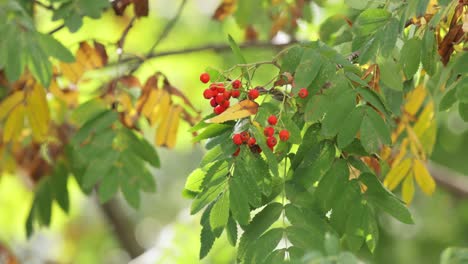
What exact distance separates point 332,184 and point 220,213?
337mm

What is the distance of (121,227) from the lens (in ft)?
19.9

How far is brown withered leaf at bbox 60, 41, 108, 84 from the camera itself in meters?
3.48

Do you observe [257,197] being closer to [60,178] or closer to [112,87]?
[112,87]

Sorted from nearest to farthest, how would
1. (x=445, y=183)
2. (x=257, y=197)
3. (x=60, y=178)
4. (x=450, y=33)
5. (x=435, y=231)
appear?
(x=257, y=197) < (x=450, y=33) < (x=60, y=178) < (x=445, y=183) < (x=435, y=231)

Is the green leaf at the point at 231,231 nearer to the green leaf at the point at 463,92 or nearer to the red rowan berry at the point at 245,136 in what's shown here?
the red rowan berry at the point at 245,136

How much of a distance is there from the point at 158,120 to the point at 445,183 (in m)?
2.47

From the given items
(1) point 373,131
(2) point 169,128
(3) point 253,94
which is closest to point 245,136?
(3) point 253,94

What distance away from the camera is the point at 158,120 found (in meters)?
3.56

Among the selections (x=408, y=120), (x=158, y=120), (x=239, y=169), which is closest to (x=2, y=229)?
(x=158, y=120)

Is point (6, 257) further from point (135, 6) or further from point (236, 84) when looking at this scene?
point (236, 84)

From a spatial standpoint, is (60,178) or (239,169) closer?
(239,169)

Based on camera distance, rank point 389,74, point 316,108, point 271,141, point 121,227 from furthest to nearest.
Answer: point 121,227 < point 389,74 < point 316,108 < point 271,141

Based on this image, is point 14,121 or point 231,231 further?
point 14,121

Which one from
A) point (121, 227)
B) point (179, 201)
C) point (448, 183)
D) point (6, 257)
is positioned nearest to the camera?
point (6, 257)
